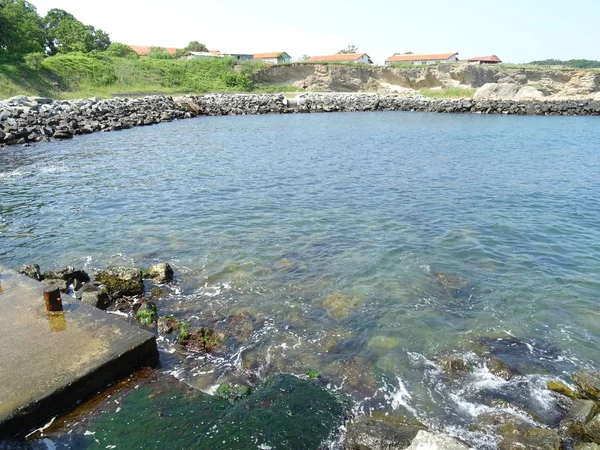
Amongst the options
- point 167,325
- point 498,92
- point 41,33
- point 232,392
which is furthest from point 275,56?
point 232,392

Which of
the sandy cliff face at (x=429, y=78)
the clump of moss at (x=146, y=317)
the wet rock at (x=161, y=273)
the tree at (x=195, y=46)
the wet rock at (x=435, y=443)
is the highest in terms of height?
the tree at (x=195, y=46)

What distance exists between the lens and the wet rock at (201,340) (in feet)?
30.0

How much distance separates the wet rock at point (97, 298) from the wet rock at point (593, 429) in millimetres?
10421

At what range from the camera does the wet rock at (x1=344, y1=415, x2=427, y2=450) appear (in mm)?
6391

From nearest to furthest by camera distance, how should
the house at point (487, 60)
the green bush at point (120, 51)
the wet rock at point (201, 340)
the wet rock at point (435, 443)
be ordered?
the wet rock at point (435, 443)
the wet rock at point (201, 340)
the green bush at point (120, 51)
the house at point (487, 60)

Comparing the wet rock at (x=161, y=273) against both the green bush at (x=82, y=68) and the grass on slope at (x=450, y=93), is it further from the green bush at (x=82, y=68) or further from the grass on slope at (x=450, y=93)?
the grass on slope at (x=450, y=93)

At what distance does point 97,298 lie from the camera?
34.6 ft

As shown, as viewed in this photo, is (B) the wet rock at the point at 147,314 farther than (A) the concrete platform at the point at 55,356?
Yes

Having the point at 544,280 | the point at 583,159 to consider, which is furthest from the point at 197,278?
the point at 583,159

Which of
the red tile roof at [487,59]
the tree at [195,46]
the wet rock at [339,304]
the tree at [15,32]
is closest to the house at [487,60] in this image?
the red tile roof at [487,59]

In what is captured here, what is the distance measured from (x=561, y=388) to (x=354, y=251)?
7.50 metres

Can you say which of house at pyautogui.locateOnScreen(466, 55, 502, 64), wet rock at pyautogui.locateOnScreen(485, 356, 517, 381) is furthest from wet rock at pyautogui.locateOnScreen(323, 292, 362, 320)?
house at pyautogui.locateOnScreen(466, 55, 502, 64)

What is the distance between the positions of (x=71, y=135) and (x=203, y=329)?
34.7 meters

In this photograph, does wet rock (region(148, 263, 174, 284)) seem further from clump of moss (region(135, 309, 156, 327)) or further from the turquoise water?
clump of moss (region(135, 309, 156, 327))
